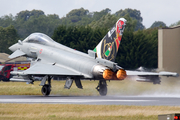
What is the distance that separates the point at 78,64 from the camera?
29172mm

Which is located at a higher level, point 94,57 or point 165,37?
point 165,37

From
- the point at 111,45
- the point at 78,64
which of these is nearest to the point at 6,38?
the point at 78,64

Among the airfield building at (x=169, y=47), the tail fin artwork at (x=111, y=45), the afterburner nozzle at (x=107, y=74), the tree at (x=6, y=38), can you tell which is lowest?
the afterburner nozzle at (x=107, y=74)

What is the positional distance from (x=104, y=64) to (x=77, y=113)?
10.9m

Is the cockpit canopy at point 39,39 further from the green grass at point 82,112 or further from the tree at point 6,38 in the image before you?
the tree at point 6,38

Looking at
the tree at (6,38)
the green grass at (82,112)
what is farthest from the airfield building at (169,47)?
the tree at (6,38)

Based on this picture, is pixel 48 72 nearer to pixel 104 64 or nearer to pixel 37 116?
pixel 104 64

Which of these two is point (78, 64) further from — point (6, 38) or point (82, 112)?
point (6, 38)

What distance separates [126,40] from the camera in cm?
8162

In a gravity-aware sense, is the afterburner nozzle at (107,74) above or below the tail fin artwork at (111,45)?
below

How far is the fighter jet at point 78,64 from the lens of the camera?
27.3 metres

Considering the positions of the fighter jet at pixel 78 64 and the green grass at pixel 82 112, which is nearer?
the green grass at pixel 82 112

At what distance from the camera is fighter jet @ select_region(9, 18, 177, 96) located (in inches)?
1076

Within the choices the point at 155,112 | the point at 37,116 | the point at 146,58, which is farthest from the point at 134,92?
the point at 146,58
